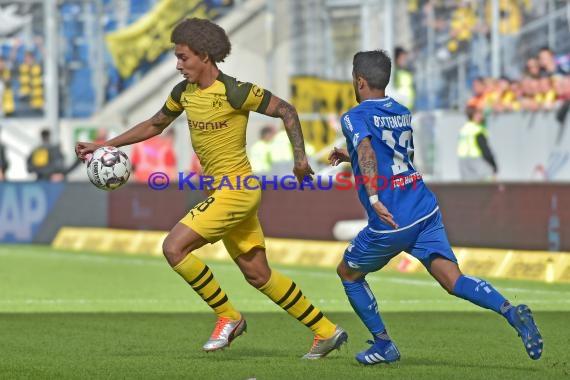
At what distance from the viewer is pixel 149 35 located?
3222cm

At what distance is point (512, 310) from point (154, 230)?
15.3m

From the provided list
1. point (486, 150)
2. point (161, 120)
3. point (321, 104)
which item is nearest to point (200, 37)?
point (161, 120)

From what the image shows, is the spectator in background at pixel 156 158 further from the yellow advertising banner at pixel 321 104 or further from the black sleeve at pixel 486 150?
the black sleeve at pixel 486 150

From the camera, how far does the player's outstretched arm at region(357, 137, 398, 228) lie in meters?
7.97

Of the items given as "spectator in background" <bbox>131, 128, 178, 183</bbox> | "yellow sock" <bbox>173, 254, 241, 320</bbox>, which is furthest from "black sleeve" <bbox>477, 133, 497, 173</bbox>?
"yellow sock" <bbox>173, 254, 241, 320</bbox>

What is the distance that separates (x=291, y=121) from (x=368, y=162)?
1056 mm

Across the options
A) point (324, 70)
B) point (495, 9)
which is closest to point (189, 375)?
point (495, 9)

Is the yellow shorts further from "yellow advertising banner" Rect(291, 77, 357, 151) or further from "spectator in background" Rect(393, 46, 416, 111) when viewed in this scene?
"yellow advertising banner" Rect(291, 77, 357, 151)

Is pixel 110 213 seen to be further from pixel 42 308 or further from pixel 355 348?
pixel 355 348

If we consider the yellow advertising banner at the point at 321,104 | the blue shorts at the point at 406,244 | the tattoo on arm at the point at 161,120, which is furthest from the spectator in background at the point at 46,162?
the blue shorts at the point at 406,244

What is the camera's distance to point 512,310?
25.8 ft

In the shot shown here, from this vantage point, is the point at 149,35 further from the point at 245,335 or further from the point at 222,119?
A: the point at 222,119

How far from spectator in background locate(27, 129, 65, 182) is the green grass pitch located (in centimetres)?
882

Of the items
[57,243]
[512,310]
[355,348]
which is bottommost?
[57,243]
